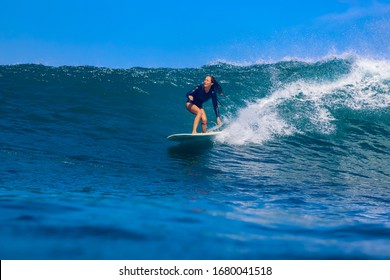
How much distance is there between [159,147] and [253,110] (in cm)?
472

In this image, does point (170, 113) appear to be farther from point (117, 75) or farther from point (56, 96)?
point (117, 75)

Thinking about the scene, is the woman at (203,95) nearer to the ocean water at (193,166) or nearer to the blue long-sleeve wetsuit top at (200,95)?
the blue long-sleeve wetsuit top at (200,95)

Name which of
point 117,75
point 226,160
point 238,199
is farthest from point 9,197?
point 117,75

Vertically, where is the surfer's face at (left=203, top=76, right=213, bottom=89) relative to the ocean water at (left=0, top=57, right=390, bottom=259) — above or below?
above

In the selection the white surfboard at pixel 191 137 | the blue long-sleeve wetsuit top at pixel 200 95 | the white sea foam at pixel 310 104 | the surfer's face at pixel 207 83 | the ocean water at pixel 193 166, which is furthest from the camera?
the white sea foam at pixel 310 104

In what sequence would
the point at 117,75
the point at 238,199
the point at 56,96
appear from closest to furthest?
the point at 238,199
the point at 56,96
the point at 117,75

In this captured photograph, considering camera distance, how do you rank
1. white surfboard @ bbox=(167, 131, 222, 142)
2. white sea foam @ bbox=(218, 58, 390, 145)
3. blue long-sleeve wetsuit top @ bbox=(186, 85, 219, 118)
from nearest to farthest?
white surfboard @ bbox=(167, 131, 222, 142)
blue long-sleeve wetsuit top @ bbox=(186, 85, 219, 118)
white sea foam @ bbox=(218, 58, 390, 145)

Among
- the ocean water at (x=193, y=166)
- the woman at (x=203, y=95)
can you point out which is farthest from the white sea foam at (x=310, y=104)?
the woman at (x=203, y=95)

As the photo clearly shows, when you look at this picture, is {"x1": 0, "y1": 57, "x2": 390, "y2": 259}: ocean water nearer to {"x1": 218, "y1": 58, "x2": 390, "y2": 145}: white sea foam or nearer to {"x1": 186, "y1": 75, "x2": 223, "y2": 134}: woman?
{"x1": 218, "y1": 58, "x2": 390, "y2": 145}: white sea foam

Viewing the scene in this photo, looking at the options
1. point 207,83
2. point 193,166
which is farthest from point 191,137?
point 193,166

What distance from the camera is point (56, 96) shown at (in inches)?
563

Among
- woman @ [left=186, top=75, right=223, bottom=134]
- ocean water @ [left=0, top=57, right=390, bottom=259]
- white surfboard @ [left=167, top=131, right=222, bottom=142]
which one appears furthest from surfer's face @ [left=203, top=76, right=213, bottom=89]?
ocean water @ [left=0, top=57, right=390, bottom=259]

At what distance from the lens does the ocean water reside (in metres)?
3.06

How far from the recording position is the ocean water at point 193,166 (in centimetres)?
306
